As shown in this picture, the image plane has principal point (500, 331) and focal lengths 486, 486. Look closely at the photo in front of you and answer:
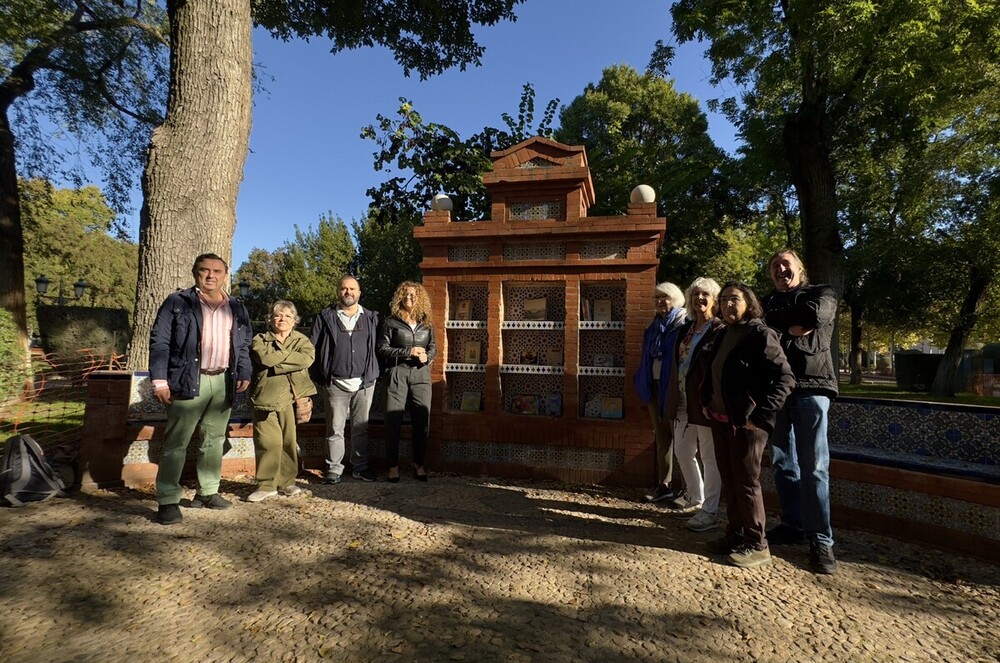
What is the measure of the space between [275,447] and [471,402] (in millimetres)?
2166

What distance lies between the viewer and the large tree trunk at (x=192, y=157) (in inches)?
221

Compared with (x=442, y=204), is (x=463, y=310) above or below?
below

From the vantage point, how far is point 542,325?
5668 millimetres

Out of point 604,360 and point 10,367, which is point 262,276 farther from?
point 604,360

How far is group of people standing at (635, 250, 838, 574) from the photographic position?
3141 millimetres

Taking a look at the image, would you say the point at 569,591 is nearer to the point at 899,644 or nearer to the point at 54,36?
the point at 899,644

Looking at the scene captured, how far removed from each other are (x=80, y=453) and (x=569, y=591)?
4672 mm

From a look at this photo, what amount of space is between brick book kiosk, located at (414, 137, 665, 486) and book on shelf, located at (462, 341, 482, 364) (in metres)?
0.01

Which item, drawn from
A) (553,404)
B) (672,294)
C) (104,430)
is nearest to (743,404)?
(672,294)

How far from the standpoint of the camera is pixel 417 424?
516 cm

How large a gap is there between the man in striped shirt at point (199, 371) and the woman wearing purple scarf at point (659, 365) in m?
3.55

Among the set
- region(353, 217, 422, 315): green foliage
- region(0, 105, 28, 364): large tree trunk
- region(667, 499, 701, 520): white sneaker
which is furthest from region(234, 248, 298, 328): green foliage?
region(667, 499, 701, 520): white sneaker

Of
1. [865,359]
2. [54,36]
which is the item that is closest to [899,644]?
[54,36]

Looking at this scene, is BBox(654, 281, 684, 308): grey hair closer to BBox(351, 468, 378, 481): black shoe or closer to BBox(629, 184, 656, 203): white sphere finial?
BBox(629, 184, 656, 203): white sphere finial
